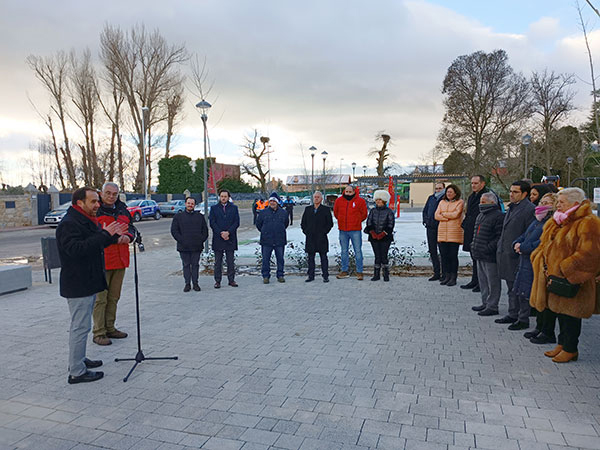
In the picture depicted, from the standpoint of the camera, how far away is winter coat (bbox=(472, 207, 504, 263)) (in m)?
5.96

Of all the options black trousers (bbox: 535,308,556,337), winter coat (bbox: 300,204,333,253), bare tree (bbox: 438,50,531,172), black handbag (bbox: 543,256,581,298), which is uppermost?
bare tree (bbox: 438,50,531,172)

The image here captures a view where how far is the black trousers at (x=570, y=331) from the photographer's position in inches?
170

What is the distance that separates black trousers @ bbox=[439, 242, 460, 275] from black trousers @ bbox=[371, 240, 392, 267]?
1.01 m

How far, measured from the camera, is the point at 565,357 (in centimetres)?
436

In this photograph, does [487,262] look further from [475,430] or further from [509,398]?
[475,430]

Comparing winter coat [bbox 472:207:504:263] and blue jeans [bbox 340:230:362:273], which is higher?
winter coat [bbox 472:207:504:263]

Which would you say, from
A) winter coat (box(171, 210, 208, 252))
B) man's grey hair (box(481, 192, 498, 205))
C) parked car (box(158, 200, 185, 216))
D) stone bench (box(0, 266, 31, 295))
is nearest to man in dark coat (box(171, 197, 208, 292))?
winter coat (box(171, 210, 208, 252))

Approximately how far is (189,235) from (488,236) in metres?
4.82

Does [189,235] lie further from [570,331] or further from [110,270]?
[570,331]

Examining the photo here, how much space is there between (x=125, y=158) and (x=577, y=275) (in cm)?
4407

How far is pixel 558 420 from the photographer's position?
3232mm

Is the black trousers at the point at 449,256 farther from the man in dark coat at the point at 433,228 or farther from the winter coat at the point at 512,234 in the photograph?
the winter coat at the point at 512,234

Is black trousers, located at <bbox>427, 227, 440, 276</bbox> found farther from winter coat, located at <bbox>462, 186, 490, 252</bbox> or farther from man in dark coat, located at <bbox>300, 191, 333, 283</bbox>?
man in dark coat, located at <bbox>300, 191, 333, 283</bbox>

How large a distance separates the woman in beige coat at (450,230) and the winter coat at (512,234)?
1984 mm
